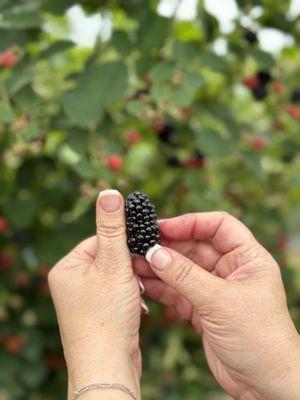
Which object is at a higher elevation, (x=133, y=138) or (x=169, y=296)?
(x=133, y=138)

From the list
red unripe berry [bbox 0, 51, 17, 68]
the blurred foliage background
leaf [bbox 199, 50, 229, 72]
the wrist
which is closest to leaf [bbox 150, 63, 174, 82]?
the blurred foliage background

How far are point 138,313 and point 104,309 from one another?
9 centimetres

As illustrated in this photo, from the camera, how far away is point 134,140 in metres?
2.43

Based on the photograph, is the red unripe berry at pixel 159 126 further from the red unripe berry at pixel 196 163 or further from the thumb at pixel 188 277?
the thumb at pixel 188 277

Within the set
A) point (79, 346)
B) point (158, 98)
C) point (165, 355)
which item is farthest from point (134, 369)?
point (165, 355)

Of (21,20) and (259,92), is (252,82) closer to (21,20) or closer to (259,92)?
(259,92)

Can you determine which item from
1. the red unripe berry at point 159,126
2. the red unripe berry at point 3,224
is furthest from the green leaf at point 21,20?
the red unripe berry at point 3,224

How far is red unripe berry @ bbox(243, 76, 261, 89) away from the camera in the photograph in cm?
236

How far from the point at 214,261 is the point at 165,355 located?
122 cm

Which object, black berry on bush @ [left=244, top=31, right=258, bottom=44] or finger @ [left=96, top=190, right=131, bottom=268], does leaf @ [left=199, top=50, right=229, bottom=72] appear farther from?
finger @ [left=96, top=190, right=131, bottom=268]

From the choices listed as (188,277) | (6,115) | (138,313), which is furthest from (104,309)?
(6,115)

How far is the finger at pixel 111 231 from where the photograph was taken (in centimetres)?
139

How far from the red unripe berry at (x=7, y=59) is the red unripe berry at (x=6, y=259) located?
787mm

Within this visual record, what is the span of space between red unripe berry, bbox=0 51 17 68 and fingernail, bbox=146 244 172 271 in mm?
878
